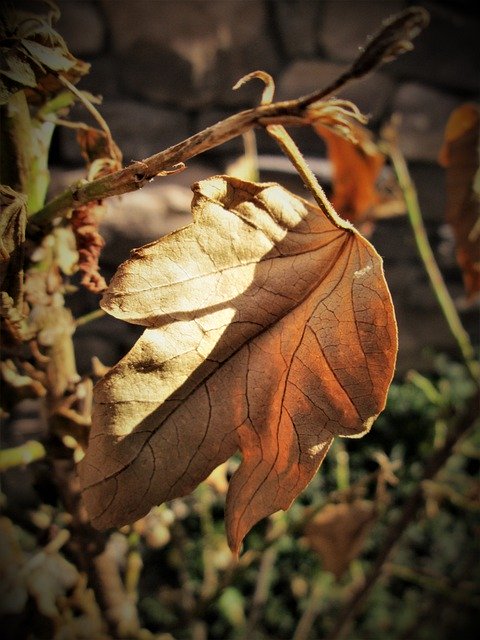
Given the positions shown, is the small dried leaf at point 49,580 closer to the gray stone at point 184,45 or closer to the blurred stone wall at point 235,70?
the blurred stone wall at point 235,70

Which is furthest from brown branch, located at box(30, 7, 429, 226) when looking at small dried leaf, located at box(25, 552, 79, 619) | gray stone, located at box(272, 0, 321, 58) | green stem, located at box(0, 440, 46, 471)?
gray stone, located at box(272, 0, 321, 58)

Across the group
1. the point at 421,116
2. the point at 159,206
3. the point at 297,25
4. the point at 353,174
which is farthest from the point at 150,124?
the point at 421,116

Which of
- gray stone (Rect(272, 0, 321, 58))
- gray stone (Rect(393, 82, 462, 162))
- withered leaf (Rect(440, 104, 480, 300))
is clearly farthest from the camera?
gray stone (Rect(393, 82, 462, 162))

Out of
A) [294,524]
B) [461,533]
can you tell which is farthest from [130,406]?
[461,533]

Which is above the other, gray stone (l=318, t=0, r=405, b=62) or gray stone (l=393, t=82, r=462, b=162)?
gray stone (l=318, t=0, r=405, b=62)

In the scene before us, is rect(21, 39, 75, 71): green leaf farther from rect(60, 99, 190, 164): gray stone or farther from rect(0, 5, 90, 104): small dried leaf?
rect(60, 99, 190, 164): gray stone

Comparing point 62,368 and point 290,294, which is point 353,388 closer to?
point 290,294
